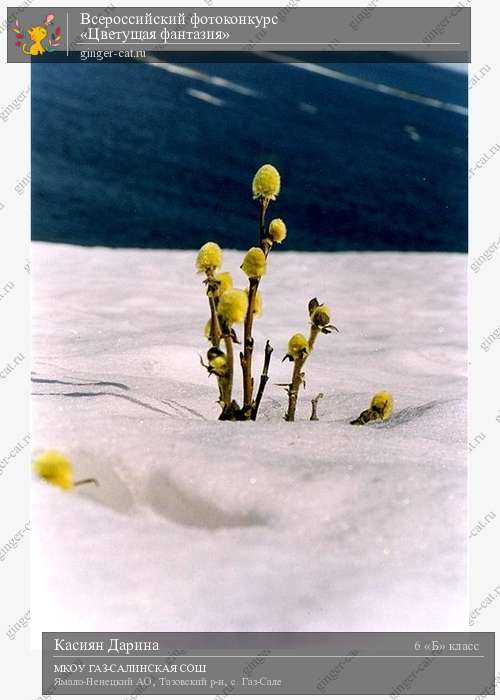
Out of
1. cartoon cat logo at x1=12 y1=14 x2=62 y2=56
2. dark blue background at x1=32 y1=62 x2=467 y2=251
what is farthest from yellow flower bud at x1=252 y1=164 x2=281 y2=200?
dark blue background at x1=32 y1=62 x2=467 y2=251

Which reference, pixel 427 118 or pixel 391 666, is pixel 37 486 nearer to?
pixel 391 666

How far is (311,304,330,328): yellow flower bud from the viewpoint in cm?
165

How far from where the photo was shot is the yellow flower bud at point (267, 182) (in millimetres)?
1572

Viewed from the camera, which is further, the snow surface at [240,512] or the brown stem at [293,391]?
the brown stem at [293,391]

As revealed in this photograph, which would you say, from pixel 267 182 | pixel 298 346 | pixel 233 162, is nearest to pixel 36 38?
pixel 267 182

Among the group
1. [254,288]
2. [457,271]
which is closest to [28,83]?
[254,288]

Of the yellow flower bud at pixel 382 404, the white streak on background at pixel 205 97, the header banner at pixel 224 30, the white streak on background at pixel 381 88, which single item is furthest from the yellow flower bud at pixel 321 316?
the white streak on background at pixel 381 88

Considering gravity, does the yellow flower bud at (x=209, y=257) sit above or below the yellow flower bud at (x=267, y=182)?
below

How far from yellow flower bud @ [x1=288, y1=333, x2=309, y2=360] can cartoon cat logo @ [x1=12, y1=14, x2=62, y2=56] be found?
3.23 feet

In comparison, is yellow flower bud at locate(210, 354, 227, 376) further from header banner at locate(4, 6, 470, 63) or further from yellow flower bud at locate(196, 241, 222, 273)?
header banner at locate(4, 6, 470, 63)

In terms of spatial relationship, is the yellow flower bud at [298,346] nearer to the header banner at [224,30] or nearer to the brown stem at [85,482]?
the brown stem at [85,482]

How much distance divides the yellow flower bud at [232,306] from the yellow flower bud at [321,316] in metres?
0.21

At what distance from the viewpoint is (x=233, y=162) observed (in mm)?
7223

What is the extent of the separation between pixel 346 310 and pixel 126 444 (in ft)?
6.71
